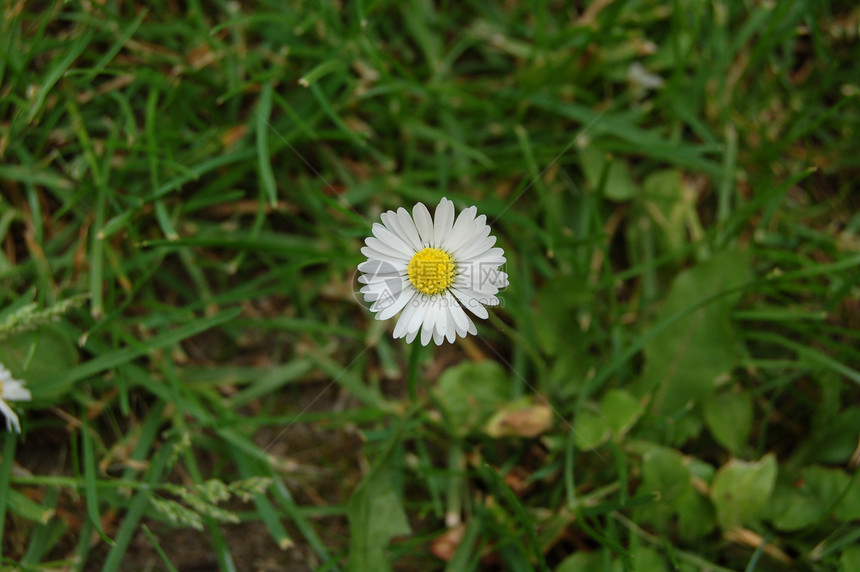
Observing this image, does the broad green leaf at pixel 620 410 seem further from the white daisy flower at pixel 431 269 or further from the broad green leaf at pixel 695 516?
the white daisy flower at pixel 431 269

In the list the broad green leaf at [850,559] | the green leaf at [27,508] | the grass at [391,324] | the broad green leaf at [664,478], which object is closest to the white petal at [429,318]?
the grass at [391,324]

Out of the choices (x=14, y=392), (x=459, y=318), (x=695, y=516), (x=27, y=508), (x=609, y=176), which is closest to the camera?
(x=459, y=318)

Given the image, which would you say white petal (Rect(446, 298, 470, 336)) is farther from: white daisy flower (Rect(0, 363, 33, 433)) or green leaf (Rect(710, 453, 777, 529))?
white daisy flower (Rect(0, 363, 33, 433))

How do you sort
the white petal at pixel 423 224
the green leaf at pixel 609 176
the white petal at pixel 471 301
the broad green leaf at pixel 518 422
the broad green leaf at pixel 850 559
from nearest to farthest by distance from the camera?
the white petal at pixel 471 301 → the white petal at pixel 423 224 → the broad green leaf at pixel 850 559 → the broad green leaf at pixel 518 422 → the green leaf at pixel 609 176

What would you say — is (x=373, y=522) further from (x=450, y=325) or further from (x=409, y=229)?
(x=409, y=229)

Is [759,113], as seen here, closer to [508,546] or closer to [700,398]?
[700,398]

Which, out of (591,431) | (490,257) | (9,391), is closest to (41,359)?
(9,391)

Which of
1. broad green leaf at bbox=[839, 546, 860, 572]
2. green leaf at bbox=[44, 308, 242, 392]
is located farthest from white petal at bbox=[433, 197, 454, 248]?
broad green leaf at bbox=[839, 546, 860, 572]
